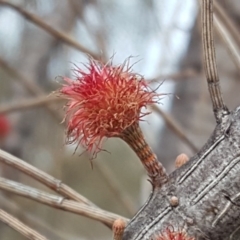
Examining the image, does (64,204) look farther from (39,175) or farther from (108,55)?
(108,55)

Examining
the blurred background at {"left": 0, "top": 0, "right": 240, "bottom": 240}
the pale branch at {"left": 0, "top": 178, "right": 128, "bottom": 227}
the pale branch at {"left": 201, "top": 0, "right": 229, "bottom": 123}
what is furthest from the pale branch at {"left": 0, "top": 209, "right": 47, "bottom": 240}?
the blurred background at {"left": 0, "top": 0, "right": 240, "bottom": 240}

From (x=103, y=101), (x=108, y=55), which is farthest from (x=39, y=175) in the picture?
(x=108, y=55)

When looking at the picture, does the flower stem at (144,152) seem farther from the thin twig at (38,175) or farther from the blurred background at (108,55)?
the blurred background at (108,55)

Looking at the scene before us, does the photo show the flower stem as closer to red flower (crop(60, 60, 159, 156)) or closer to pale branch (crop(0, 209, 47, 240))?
red flower (crop(60, 60, 159, 156))

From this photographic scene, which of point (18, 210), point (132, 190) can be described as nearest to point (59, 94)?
point (18, 210)

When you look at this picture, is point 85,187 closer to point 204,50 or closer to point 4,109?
point 4,109

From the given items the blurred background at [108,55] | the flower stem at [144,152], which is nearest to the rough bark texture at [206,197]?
Result: the flower stem at [144,152]
